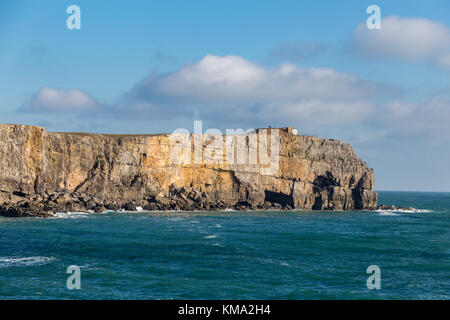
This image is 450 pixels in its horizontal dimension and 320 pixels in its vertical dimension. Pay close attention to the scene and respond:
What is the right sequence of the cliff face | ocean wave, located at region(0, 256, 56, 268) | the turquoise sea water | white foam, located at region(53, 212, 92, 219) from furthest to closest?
the cliff face
white foam, located at region(53, 212, 92, 219)
ocean wave, located at region(0, 256, 56, 268)
the turquoise sea water

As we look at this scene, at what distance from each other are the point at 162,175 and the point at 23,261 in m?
66.4

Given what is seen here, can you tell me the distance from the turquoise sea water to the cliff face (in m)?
17.2

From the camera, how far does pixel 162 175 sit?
347 ft

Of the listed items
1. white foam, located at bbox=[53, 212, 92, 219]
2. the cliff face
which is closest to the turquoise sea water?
white foam, located at bbox=[53, 212, 92, 219]

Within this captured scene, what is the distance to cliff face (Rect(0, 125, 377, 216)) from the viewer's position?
8681 cm

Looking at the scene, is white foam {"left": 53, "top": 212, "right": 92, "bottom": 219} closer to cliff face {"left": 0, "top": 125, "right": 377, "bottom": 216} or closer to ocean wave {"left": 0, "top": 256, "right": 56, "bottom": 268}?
cliff face {"left": 0, "top": 125, "right": 377, "bottom": 216}

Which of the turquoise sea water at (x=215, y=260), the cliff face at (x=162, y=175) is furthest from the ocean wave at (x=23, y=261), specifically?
the cliff face at (x=162, y=175)

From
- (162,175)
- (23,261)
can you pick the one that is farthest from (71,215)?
(23,261)

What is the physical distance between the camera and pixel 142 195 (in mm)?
100812

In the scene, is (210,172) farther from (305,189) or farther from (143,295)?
(143,295)

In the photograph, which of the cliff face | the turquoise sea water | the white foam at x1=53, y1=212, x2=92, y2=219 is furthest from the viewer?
the cliff face
